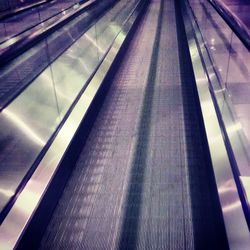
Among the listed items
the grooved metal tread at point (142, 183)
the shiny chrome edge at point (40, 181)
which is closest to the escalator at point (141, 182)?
the grooved metal tread at point (142, 183)

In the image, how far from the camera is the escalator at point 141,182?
6.47 feet

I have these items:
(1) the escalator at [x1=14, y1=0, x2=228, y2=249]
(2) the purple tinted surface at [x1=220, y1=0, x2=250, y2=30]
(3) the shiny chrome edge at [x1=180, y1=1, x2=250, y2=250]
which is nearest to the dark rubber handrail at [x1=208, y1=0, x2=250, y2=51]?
(3) the shiny chrome edge at [x1=180, y1=1, x2=250, y2=250]

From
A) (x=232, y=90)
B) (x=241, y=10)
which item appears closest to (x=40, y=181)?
(x=232, y=90)

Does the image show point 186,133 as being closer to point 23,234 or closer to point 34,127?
point 34,127

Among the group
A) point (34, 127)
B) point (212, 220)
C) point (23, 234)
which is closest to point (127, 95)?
point (34, 127)

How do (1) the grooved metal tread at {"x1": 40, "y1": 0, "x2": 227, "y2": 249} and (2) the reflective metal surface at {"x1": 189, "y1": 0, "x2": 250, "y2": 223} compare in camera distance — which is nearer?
(1) the grooved metal tread at {"x1": 40, "y1": 0, "x2": 227, "y2": 249}

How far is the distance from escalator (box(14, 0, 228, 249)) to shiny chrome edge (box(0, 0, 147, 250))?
14 cm

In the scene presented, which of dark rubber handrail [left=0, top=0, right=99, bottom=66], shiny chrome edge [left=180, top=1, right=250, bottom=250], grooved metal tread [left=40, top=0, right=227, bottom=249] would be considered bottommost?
grooved metal tread [left=40, top=0, right=227, bottom=249]

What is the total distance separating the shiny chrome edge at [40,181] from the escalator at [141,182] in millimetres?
136

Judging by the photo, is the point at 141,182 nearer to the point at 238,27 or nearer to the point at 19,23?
the point at 238,27

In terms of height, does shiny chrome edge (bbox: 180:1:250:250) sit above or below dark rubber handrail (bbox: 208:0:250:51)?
below

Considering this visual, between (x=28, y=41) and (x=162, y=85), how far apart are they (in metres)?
2.49

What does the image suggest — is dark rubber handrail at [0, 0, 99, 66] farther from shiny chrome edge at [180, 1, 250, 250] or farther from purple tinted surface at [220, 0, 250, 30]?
purple tinted surface at [220, 0, 250, 30]

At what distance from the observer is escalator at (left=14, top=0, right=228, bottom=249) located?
6.47 feet
